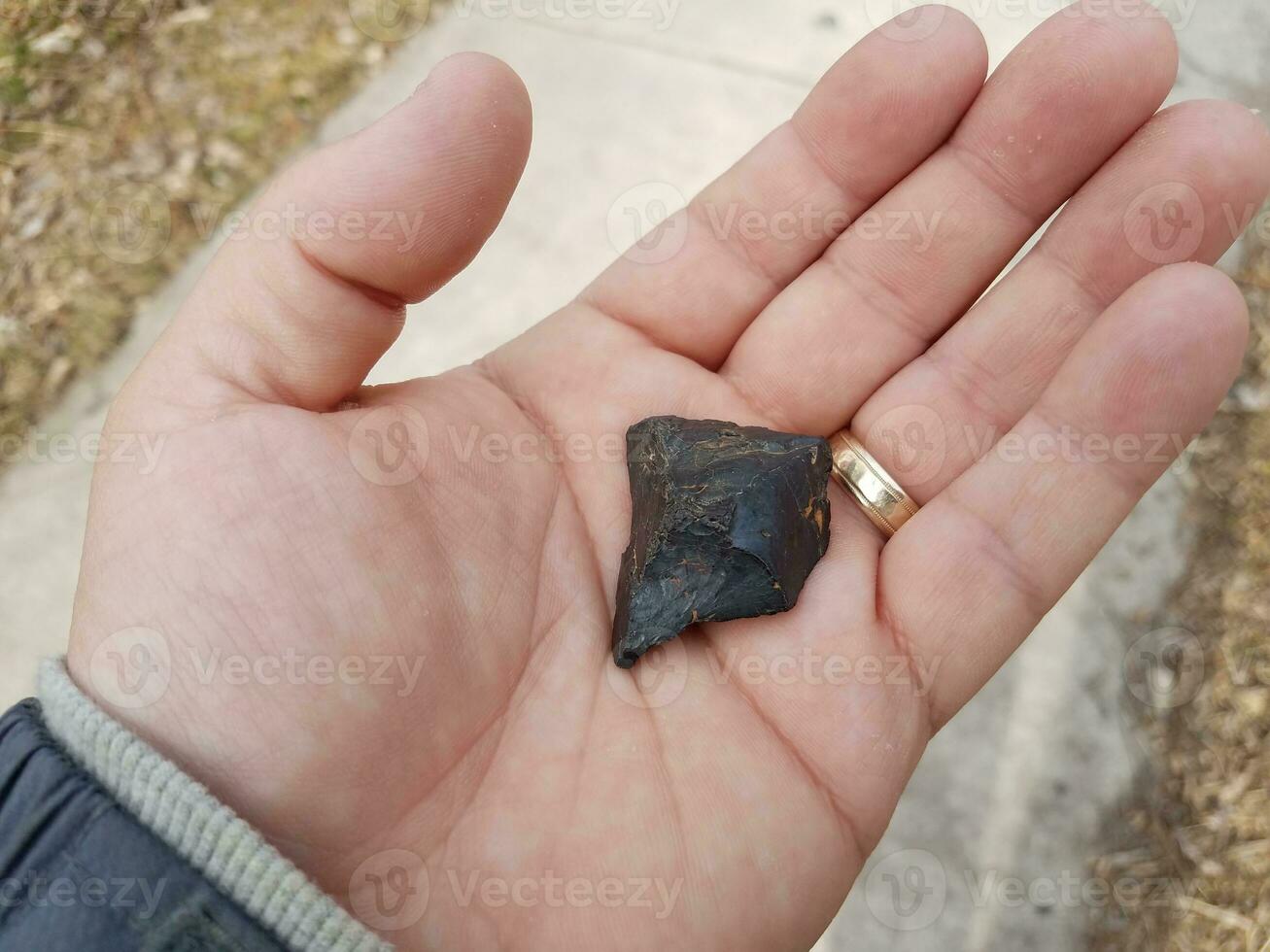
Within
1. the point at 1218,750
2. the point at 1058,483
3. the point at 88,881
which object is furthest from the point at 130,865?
the point at 1218,750

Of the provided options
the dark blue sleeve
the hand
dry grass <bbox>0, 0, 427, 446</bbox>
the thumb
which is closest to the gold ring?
the hand

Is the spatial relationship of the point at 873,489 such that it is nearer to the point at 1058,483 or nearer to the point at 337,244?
the point at 1058,483

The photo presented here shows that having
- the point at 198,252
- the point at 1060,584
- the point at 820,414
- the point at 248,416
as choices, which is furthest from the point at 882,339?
the point at 198,252

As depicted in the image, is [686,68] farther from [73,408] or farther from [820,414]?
[73,408]

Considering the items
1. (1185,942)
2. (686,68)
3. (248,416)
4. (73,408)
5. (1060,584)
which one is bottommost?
(1185,942)

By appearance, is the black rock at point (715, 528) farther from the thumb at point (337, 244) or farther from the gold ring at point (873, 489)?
the thumb at point (337, 244)

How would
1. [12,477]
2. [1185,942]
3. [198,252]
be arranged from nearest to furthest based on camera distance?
1. [1185,942]
2. [12,477]
3. [198,252]
